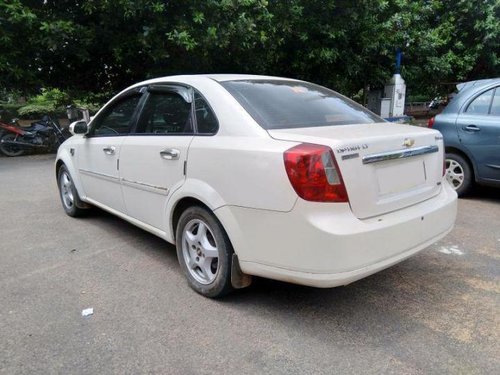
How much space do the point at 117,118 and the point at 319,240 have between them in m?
2.66

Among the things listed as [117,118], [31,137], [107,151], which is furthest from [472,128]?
[31,137]

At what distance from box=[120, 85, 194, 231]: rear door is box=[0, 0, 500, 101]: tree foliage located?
5.50 metres

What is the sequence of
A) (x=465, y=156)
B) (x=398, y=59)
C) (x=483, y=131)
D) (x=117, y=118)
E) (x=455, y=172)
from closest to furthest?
(x=117, y=118)
(x=483, y=131)
(x=465, y=156)
(x=455, y=172)
(x=398, y=59)

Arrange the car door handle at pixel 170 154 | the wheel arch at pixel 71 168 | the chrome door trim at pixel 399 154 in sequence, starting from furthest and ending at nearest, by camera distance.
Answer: the wheel arch at pixel 71 168, the car door handle at pixel 170 154, the chrome door trim at pixel 399 154

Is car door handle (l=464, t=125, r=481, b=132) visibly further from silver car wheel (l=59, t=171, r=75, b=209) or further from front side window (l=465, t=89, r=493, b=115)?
silver car wheel (l=59, t=171, r=75, b=209)

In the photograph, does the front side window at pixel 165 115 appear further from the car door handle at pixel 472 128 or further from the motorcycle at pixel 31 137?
the motorcycle at pixel 31 137

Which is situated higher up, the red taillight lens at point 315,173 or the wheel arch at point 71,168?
the red taillight lens at point 315,173

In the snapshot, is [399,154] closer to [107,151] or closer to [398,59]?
[107,151]

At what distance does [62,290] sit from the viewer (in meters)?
3.41

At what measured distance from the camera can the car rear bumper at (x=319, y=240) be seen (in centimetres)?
250

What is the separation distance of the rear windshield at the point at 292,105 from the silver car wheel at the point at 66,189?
281cm

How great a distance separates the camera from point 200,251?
3.22 meters

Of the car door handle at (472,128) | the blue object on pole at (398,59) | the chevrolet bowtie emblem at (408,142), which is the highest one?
the blue object on pole at (398,59)

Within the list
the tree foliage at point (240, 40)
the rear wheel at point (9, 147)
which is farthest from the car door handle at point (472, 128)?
the rear wheel at point (9, 147)
